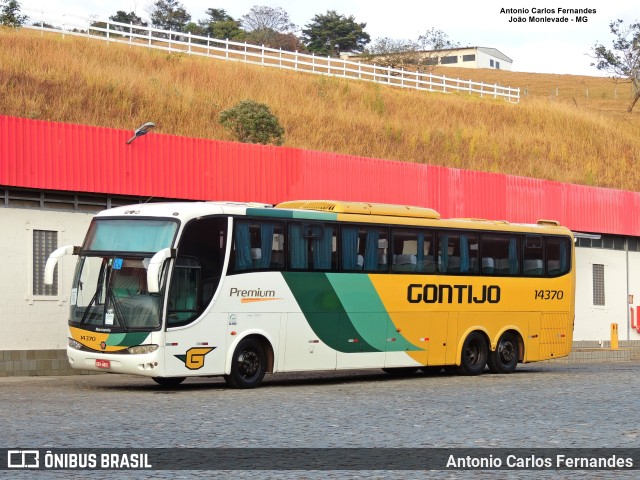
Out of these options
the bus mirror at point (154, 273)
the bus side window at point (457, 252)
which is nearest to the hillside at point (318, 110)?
the bus side window at point (457, 252)

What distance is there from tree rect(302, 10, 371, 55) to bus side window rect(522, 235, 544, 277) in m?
102

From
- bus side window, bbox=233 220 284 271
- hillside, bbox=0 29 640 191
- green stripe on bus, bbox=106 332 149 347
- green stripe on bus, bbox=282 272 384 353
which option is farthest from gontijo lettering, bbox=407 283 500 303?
hillside, bbox=0 29 640 191

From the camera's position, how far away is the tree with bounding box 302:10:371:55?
126 m

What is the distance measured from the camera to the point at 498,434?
42.0 ft

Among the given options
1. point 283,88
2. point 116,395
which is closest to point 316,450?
point 116,395

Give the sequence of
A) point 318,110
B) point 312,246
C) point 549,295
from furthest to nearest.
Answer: point 318,110 → point 549,295 → point 312,246

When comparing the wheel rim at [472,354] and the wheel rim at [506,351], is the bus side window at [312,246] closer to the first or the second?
the wheel rim at [472,354]

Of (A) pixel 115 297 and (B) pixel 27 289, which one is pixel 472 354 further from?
(B) pixel 27 289

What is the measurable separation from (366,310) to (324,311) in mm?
1122

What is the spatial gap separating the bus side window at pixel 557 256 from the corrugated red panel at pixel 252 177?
19.4 ft

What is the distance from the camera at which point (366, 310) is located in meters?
21.8

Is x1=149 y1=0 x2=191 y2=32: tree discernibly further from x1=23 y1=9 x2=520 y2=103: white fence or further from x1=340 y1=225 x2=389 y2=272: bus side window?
x1=340 y1=225 x2=389 y2=272: bus side window

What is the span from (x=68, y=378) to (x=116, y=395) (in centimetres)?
510

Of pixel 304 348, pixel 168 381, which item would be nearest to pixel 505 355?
pixel 304 348
